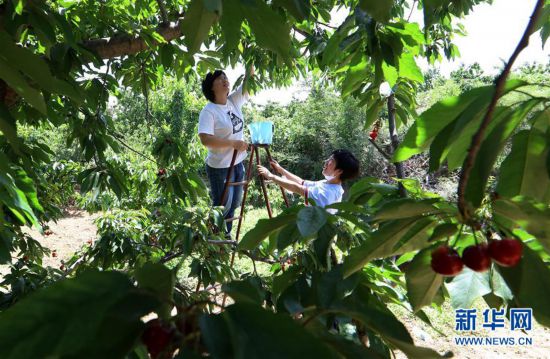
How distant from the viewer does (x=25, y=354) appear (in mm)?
359

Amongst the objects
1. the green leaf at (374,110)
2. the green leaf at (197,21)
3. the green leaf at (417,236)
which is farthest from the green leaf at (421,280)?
the green leaf at (374,110)

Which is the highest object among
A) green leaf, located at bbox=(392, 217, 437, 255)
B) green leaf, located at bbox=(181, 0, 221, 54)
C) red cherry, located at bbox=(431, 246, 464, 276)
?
green leaf, located at bbox=(181, 0, 221, 54)

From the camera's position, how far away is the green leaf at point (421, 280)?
2.52ft

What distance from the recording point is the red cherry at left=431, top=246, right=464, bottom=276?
62 cm

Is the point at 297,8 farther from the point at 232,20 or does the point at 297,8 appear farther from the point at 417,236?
the point at 417,236

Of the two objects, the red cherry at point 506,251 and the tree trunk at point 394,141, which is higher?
the tree trunk at point 394,141

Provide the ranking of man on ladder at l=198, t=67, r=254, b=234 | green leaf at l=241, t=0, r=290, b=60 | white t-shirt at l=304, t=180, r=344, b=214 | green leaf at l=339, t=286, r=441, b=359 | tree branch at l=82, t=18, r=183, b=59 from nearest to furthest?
green leaf at l=339, t=286, r=441, b=359
green leaf at l=241, t=0, r=290, b=60
tree branch at l=82, t=18, r=183, b=59
white t-shirt at l=304, t=180, r=344, b=214
man on ladder at l=198, t=67, r=254, b=234

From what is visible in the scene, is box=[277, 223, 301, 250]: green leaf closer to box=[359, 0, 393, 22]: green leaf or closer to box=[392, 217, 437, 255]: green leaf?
box=[392, 217, 437, 255]: green leaf

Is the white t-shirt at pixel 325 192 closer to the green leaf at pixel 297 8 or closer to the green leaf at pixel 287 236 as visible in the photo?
the green leaf at pixel 287 236

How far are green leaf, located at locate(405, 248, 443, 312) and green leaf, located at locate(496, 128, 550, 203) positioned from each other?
7.1 inches

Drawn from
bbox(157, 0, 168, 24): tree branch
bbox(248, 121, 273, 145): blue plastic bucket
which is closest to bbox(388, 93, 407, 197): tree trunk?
bbox(157, 0, 168, 24): tree branch

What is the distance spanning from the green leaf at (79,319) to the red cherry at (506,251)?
1.46 ft

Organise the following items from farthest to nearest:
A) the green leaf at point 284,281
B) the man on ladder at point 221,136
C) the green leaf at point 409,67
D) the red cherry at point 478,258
Result: the man on ladder at point 221,136 → the green leaf at point 409,67 → the green leaf at point 284,281 → the red cherry at point 478,258

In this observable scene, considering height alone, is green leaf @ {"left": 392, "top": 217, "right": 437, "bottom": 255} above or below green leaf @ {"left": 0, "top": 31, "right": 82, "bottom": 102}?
below
